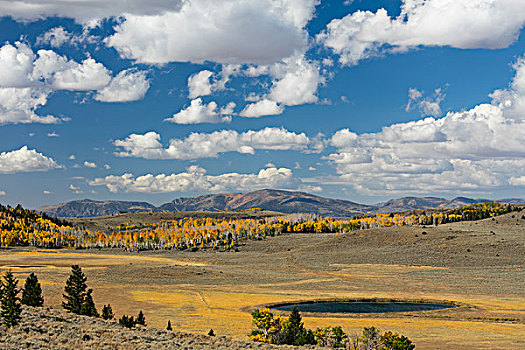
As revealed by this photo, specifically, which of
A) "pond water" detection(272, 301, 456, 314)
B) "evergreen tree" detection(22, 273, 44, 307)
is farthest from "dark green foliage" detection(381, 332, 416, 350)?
"pond water" detection(272, 301, 456, 314)

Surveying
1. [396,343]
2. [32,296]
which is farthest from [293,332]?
[32,296]

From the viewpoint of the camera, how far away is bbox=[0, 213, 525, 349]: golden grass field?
208ft

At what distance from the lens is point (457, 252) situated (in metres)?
170

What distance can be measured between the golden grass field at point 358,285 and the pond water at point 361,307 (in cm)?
451

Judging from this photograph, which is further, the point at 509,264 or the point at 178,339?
the point at 509,264

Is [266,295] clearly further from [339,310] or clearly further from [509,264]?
[509,264]

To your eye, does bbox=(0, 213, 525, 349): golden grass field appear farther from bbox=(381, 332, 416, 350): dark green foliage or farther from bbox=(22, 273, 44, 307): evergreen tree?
bbox=(22, 273, 44, 307): evergreen tree

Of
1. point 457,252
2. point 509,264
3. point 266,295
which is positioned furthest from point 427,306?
point 457,252

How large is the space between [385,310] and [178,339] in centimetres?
4971

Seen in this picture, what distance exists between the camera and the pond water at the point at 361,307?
263ft

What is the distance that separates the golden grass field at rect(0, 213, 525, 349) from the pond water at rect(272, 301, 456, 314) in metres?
4.51

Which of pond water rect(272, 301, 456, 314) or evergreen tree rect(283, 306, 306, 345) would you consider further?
pond water rect(272, 301, 456, 314)

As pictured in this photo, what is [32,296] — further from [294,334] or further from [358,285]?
[358,285]

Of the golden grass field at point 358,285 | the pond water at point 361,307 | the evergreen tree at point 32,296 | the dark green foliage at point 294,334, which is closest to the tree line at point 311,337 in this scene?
the dark green foliage at point 294,334
